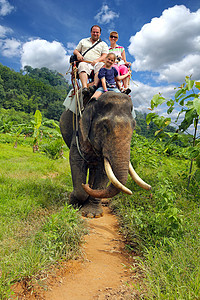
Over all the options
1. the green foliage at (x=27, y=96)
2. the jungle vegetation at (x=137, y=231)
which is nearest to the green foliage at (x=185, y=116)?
the jungle vegetation at (x=137, y=231)

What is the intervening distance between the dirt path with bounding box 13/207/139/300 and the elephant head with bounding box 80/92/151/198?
753mm

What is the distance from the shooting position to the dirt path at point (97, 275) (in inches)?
86.8

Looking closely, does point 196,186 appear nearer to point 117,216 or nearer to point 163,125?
point 163,125

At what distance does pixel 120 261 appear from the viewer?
2.97 meters

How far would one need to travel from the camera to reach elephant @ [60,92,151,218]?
3328mm

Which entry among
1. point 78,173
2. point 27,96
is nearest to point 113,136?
point 78,173

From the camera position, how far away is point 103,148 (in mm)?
3520

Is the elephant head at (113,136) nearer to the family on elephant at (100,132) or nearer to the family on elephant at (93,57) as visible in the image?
the family on elephant at (100,132)

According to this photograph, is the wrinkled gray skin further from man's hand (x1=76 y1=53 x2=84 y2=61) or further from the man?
man's hand (x1=76 y1=53 x2=84 y2=61)

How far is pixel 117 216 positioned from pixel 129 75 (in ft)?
9.87

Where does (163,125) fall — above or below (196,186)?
above

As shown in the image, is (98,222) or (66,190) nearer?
(98,222)

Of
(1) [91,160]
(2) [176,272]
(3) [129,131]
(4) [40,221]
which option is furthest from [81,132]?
(2) [176,272]

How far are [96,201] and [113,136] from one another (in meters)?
1.77
